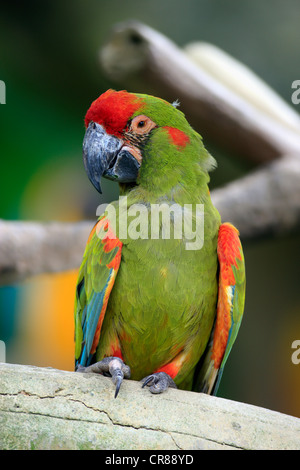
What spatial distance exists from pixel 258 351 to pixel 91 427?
2.77 metres

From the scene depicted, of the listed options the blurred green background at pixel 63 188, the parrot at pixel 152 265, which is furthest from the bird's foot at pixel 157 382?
the blurred green background at pixel 63 188

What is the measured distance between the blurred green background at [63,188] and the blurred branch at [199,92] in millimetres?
281

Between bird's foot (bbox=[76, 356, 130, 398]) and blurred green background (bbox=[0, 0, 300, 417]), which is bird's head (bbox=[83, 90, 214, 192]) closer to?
bird's foot (bbox=[76, 356, 130, 398])

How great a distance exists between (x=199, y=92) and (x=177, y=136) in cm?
146

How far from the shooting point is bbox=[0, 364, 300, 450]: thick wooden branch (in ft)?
3.86

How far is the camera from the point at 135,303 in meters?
1.44

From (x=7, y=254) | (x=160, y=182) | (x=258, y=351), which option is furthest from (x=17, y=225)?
(x=258, y=351)

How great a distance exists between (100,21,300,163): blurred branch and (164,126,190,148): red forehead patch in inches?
47.7

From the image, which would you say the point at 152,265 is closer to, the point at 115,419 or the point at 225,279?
the point at 225,279

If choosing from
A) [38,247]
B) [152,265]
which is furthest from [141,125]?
[38,247]

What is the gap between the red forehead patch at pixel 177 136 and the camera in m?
1.55

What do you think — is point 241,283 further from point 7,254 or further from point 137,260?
point 7,254

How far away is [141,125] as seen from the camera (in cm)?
152

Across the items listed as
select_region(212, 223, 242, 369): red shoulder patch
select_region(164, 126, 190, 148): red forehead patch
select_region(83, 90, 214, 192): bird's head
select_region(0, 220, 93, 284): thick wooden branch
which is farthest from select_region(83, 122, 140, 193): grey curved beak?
select_region(0, 220, 93, 284): thick wooden branch
